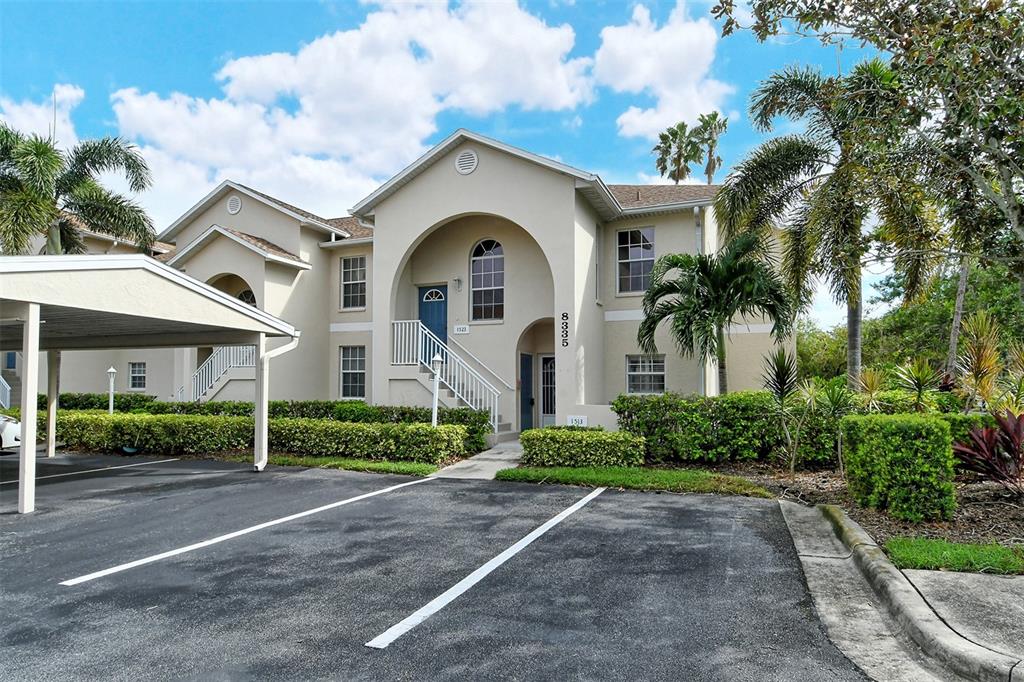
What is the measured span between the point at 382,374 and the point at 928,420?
12878 mm

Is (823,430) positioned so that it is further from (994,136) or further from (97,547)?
(97,547)

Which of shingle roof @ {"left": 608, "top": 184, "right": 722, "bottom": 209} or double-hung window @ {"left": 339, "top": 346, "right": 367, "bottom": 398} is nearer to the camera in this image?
shingle roof @ {"left": 608, "top": 184, "right": 722, "bottom": 209}

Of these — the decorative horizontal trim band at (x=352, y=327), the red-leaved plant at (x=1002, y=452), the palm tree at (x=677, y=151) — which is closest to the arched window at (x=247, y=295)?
the decorative horizontal trim band at (x=352, y=327)

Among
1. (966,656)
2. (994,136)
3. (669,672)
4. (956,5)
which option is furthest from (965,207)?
(669,672)

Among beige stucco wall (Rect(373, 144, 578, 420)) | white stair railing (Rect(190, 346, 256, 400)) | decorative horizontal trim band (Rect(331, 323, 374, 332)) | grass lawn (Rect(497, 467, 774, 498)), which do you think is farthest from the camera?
decorative horizontal trim band (Rect(331, 323, 374, 332))

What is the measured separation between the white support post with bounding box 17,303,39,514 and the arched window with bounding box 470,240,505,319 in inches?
437

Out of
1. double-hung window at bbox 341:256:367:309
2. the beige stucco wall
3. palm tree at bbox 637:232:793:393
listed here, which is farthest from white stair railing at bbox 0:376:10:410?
palm tree at bbox 637:232:793:393

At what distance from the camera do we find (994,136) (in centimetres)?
729

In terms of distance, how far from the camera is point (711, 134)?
34.1m

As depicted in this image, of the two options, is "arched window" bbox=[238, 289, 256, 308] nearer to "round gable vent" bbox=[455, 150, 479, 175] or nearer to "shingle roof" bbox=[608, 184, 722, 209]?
"round gable vent" bbox=[455, 150, 479, 175]

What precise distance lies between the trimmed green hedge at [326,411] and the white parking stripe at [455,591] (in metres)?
6.49

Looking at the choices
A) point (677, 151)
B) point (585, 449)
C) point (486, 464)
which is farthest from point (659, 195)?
point (677, 151)

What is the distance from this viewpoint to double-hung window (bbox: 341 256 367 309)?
66.7ft

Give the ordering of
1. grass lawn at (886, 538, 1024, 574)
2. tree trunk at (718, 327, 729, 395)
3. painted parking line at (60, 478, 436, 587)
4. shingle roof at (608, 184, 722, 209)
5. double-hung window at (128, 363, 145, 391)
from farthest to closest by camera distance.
Answer: double-hung window at (128, 363, 145, 391) → shingle roof at (608, 184, 722, 209) → tree trunk at (718, 327, 729, 395) → painted parking line at (60, 478, 436, 587) → grass lawn at (886, 538, 1024, 574)
